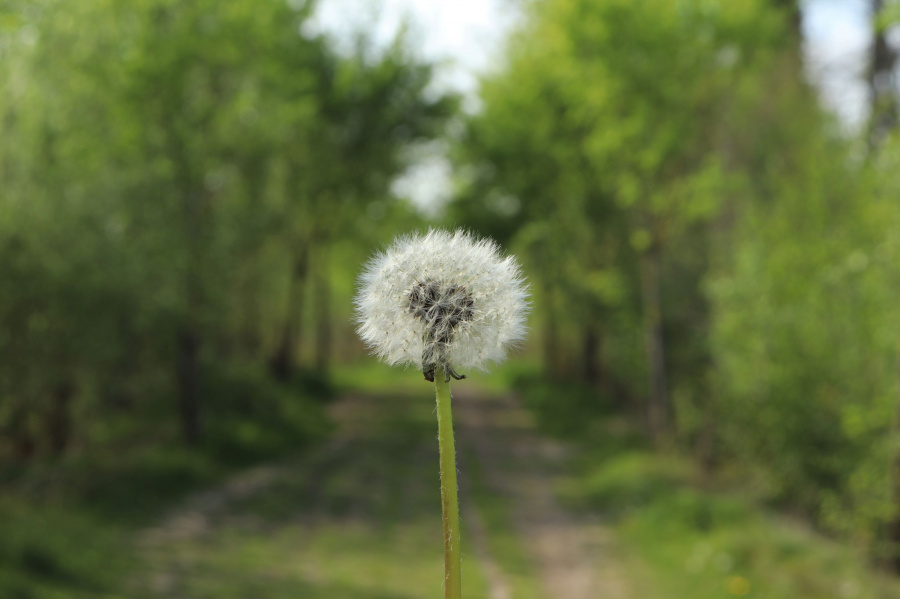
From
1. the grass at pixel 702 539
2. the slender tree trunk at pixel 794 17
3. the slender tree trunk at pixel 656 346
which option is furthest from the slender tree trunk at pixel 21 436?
the slender tree trunk at pixel 794 17

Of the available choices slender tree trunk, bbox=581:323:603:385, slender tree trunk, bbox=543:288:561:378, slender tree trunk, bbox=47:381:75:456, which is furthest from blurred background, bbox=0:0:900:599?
slender tree trunk, bbox=543:288:561:378

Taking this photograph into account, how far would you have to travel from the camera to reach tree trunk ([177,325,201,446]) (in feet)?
57.0

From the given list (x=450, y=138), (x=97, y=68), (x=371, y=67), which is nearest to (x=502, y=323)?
(x=97, y=68)

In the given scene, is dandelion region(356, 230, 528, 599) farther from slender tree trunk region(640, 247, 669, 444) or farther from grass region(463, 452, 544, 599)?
slender tree trunk region(640, 247, 669, 444)

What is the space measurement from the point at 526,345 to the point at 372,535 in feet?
16.6

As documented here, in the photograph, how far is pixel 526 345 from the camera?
30.8 ft

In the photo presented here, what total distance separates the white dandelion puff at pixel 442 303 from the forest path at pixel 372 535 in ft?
27.2

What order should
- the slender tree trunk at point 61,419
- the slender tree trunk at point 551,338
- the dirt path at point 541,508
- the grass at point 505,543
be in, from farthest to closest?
the slender tree trunk at point 551,338, the slender tree trunk at point 61,419, the dirt path at point 541,508, the grass at point 505,543

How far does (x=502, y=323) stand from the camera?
8.21 feet

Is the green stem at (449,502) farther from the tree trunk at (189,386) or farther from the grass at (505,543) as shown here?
the tree trunk at (189,386)

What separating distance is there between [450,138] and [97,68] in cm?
1545

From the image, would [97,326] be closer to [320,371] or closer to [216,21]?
[216,21]

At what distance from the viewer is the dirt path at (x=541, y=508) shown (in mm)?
11281

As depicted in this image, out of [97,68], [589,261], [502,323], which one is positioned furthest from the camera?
[589,261]
